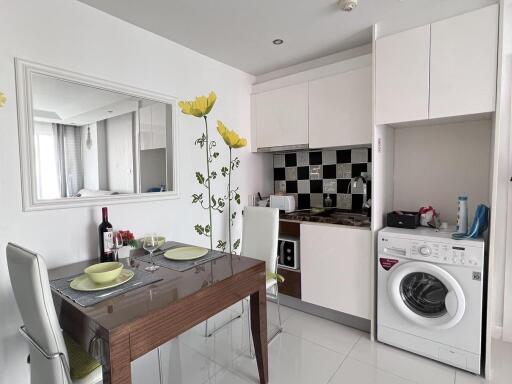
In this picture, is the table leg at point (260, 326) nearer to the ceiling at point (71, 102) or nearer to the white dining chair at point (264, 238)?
the white dining chair at point (264, 238)

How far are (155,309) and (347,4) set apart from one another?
→ 1991 mm

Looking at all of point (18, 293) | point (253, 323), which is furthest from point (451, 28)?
point (18, 293)

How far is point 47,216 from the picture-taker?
1542 millimetres

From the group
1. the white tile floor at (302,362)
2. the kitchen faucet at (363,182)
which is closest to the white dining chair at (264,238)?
the white tile floor at (302,362)

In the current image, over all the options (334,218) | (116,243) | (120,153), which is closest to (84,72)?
(120,153)

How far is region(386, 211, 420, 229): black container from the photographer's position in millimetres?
2074

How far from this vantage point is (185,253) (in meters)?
1.69

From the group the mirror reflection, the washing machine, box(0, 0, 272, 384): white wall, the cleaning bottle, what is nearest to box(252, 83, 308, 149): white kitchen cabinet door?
box(0, 0, 272, 384): white wall

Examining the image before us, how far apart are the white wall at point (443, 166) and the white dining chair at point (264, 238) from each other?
46.2 inches

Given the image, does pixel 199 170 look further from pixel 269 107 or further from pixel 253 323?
pixel 253 323

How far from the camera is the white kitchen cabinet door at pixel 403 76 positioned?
183cm

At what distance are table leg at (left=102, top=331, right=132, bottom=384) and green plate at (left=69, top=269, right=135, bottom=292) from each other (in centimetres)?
32

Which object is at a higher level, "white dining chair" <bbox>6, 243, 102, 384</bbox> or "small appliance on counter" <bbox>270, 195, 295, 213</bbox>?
"small appliance on counter" <bbox>270, 195, 295, 213</bbox>

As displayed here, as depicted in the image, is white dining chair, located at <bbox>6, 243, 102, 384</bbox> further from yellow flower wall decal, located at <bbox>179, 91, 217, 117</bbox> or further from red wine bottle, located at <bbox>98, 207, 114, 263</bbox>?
yellow flower wall decal, located at <bbox>179, 91, 217, 117</bbox>
